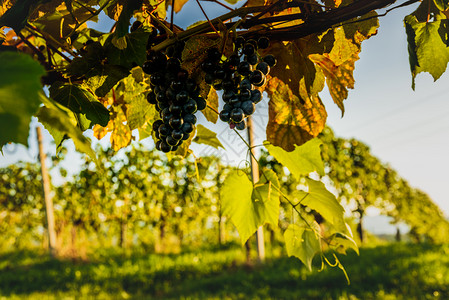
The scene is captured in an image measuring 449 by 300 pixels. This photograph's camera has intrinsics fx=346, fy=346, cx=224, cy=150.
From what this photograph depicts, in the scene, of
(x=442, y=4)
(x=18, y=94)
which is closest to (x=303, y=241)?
(x=442, y=4)

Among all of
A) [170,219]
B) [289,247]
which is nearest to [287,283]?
[170,219]

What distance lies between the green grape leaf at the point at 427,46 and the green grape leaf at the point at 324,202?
31 cm

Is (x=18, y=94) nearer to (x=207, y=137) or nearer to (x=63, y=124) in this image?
(x=63, y=124)

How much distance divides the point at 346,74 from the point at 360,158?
12366mm

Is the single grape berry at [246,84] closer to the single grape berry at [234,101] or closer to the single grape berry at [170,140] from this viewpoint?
the single grape berry at [234,101]

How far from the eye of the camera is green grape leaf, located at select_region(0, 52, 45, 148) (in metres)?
0.30

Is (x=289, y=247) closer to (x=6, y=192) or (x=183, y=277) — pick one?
(x=183, y=277)

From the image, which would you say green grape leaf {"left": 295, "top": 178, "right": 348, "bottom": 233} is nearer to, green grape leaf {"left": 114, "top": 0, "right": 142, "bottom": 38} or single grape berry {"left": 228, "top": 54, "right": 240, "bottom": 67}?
single grape berry {"left": 228, "top": 54, "right": 240, "bottom": 67}

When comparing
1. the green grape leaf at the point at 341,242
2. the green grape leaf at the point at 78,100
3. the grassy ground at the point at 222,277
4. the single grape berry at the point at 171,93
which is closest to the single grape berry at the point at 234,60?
the single grape berry at the point at 171,93

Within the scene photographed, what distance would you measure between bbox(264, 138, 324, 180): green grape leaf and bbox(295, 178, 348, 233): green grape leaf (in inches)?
1.2

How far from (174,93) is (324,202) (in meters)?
0.46

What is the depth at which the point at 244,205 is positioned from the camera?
0.83 m

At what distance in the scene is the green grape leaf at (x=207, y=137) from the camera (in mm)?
957

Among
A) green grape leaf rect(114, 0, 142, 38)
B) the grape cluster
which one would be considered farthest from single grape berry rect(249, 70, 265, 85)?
green grape leaf rect(114, 0, 142, 38)
